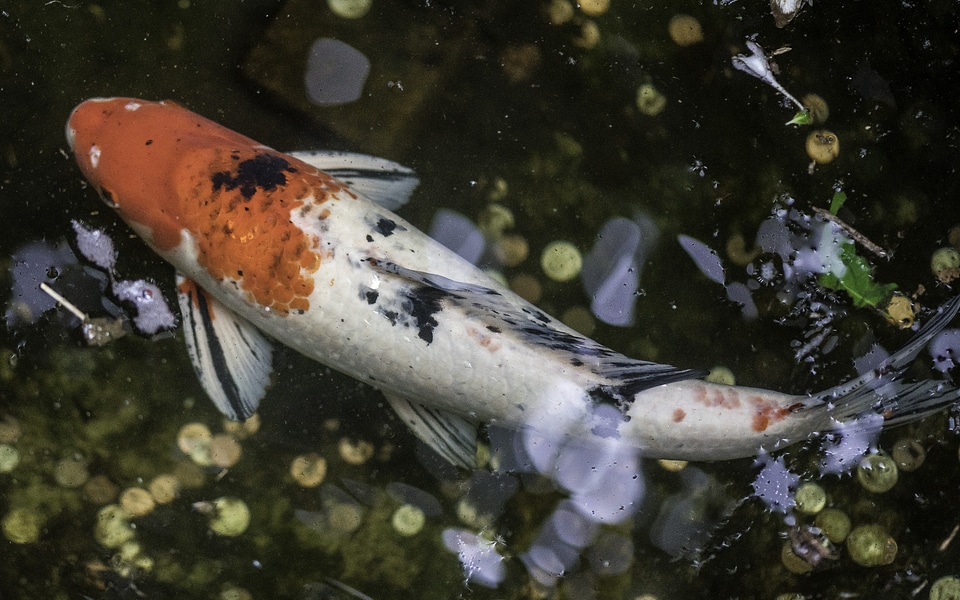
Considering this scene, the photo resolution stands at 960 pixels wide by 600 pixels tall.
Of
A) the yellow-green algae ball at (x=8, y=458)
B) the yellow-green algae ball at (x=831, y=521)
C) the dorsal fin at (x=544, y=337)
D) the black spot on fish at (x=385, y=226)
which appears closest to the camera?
the dorsal fin at (x=544, y=337)

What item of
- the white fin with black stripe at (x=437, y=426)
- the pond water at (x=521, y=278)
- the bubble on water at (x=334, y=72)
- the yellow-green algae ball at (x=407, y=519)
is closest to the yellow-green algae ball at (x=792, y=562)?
the pond water at (x=521, y=278)

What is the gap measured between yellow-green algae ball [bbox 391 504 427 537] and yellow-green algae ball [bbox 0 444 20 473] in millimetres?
1779

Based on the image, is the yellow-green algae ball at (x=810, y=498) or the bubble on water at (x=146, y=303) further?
the yellow-green algae ball at (x=810, y=498)

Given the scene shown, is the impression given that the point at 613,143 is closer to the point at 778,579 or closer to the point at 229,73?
the point at 229,73

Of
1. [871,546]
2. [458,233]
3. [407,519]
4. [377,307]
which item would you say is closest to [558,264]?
[458,233]

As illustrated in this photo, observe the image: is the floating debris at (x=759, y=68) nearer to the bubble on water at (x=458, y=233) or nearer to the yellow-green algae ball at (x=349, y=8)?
the bubble on water at (x=458, y=233)

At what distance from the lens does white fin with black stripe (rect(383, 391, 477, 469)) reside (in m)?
3.09

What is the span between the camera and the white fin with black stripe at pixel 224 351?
311 centimetres

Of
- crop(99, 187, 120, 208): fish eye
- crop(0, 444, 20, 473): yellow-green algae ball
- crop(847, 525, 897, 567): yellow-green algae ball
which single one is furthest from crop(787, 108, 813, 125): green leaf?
crop(0, 444, 20, 473): yellow-green algae ball

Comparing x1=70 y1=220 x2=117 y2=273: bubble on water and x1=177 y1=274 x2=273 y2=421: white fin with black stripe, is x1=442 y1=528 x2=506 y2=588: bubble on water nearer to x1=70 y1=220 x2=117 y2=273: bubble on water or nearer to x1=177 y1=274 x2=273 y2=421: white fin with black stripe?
x1=177 y1=274 x2=273 y2=421: white fin with black stripe

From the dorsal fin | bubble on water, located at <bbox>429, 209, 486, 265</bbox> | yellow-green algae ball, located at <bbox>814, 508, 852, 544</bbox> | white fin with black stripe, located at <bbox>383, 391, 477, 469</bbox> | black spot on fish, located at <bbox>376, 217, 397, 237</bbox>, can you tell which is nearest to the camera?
the dorsal fin

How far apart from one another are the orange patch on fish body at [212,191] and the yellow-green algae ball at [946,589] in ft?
11.1

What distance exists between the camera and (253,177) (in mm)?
2729

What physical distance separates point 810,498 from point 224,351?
2.90m
